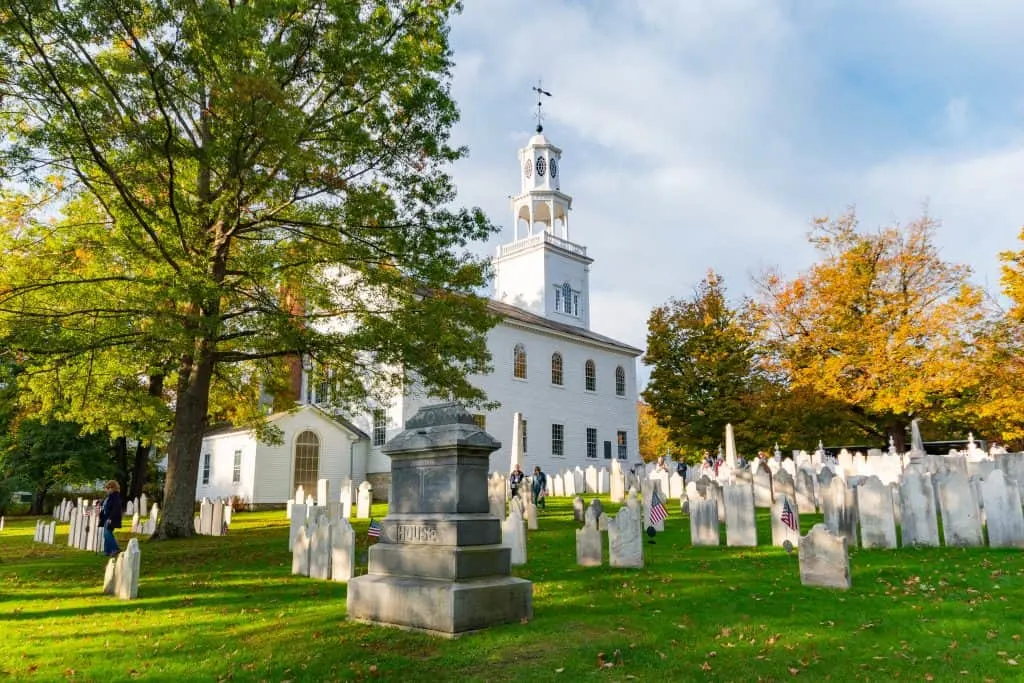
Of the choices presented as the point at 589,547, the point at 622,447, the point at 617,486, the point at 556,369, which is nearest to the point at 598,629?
the point at 589,547

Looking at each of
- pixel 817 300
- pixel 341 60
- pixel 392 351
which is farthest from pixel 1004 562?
pixel 817 300

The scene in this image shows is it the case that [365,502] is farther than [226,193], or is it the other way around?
[365,502]

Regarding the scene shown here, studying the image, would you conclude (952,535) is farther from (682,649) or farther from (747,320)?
(747,320)

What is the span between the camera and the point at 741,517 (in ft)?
39.2

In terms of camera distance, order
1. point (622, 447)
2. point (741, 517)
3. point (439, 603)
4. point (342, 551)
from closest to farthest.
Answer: point (439, 603)
point (342, 551)
point (741, 517)
point (622, 447)

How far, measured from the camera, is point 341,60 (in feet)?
41.9

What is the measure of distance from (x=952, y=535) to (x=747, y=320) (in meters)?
26.5

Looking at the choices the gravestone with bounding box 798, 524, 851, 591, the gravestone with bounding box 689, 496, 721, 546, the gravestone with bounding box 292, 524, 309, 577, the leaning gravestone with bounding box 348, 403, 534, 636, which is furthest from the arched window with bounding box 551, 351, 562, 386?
the leaning gravestone with bounding box 348, 403, 534, 636

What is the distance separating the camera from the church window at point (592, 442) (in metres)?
37.8

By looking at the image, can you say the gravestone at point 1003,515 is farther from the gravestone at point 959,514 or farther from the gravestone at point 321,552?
the gravestone at point 321,552

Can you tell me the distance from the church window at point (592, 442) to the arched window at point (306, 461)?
14822mm

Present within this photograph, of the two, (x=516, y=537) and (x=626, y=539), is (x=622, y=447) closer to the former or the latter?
(x=516, y=537)

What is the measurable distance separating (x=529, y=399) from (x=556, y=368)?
2.97 m

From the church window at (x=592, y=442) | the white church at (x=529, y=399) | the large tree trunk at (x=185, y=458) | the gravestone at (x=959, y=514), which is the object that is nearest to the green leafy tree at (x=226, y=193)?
the large tree trunk at (x=185, y=458)
